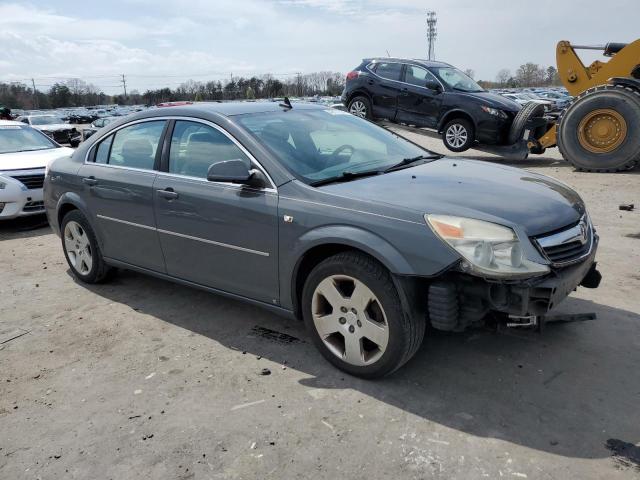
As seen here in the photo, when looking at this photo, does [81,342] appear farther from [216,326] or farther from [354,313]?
[354,313]

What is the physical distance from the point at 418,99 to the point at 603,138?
423cm

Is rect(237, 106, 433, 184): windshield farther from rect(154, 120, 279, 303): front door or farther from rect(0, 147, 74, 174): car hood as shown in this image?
rect(0, 147, 74, 174): car hood

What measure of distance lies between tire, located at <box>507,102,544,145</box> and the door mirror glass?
390 inches

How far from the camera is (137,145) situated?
4.58m

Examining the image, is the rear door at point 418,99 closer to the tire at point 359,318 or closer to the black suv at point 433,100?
the black suv at point 433,100

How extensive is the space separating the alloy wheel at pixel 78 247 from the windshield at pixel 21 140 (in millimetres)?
4608

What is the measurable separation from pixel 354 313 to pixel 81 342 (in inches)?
87.4

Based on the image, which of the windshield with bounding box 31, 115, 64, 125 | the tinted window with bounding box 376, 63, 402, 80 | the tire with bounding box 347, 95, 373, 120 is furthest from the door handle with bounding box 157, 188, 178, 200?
the windshield with bounding box 31, 115, 64, 125

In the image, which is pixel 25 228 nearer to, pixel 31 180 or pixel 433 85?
pixel 31 180

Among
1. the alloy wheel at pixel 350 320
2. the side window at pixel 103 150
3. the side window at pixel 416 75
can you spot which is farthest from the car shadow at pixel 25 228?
the side window at pixel 416 75

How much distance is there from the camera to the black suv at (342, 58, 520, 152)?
12.2m

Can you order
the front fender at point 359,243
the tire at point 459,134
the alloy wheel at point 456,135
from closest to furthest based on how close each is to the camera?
the front fender at point 359,243 → the tire at point 459,134 → the alloy wheel at point 456,135

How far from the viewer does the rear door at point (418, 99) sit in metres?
12.8

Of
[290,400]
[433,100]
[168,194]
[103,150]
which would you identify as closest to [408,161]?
[168,194]
